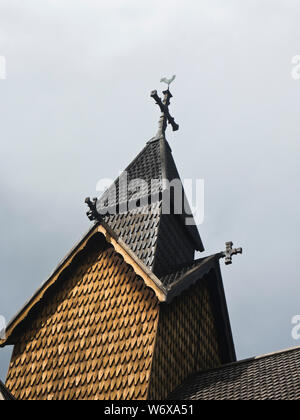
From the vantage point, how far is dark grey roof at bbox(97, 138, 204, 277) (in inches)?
659

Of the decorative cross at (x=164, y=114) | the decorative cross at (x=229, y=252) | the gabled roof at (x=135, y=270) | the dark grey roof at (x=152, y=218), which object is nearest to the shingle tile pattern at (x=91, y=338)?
the gabled roof at (x=135, y=270)

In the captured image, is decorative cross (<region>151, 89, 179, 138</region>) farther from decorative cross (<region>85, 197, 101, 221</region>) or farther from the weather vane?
decorative cross (<region>85, 197, 101, 221</region>)

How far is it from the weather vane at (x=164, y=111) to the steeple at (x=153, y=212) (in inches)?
38.0

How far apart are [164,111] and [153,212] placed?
537 centimetres

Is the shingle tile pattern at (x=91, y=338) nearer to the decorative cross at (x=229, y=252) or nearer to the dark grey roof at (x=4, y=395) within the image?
the dark grey roof at (x=4, y=395)

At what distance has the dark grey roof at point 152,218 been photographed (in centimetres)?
1675

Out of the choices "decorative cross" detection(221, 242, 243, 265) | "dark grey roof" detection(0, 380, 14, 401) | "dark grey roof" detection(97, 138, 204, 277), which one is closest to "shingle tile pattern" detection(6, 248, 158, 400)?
"dark grey roof" detection(97, 138, 204, 277)

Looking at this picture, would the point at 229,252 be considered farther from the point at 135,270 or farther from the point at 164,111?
the point at 164,111

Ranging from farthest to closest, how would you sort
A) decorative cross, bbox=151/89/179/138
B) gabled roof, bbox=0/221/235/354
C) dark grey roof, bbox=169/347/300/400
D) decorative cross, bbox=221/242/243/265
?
decorative cross, bbox=151/89/179/138 → decorative cross, bbox=221/242/243/265 → gabled roof, bbox=0/221/235/354 → dark grey roof, bbox=169/347/300/400

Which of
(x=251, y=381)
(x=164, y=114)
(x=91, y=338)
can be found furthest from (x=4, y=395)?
(x=164, y=114)

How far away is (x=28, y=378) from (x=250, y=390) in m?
5.29

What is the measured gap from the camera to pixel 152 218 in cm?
1733
